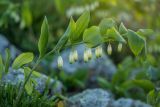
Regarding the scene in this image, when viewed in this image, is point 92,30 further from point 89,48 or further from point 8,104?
point 8,104

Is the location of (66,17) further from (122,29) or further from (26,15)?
(122,29)

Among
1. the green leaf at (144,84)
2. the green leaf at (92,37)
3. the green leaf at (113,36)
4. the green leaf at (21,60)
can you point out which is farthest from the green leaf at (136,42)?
the green leaf at (144,84)

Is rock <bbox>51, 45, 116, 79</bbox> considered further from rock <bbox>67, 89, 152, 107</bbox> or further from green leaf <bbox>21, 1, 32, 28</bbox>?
rock <bbox>67, 89, 152, 107</bbox>

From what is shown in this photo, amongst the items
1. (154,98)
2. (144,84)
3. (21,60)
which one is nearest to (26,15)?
(144,84)

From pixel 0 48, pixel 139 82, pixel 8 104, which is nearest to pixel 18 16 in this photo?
pixel 0 48

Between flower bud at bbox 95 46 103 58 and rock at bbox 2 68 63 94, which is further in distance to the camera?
rock at bbox 2 68 63 94

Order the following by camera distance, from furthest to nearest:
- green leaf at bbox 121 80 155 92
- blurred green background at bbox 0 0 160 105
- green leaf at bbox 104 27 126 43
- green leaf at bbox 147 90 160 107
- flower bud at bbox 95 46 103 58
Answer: blurred green background at bbox 0 0 160 105, green leaf at bbox 121 80 155 92, green leaf at bbox 147 90 160 107, flower bud at bbox 95 46 103 58, green leaf at bbox 104 27 126 43

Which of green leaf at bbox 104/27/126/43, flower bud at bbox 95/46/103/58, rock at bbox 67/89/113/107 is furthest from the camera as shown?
rock at bbox 67/89/113/107

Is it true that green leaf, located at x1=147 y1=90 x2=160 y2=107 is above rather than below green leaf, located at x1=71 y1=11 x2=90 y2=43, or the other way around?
below

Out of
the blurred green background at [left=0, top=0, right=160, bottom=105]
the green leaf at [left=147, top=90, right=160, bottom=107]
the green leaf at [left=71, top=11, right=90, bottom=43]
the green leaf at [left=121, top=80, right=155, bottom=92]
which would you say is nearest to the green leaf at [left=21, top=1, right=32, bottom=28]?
the blurred green background at [left=0, top=0, right=160, bottom=105]
